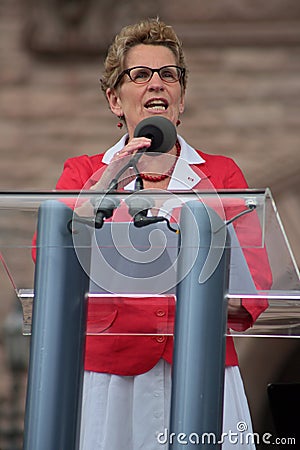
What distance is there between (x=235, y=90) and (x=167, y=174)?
426 cm

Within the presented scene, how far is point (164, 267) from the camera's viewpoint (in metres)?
2.20

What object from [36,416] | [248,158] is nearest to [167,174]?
[36,416]

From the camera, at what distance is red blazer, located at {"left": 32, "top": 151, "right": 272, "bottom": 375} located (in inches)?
90.9

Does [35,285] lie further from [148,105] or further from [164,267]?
[148,105]

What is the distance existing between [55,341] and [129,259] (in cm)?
22

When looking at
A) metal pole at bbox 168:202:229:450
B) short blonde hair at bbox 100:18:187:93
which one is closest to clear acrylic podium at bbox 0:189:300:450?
metal pole at bbox 168:202:229:450

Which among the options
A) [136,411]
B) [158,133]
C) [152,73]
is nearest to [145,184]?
[158,133]

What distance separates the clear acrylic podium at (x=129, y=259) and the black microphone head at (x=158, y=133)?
0.72 ft

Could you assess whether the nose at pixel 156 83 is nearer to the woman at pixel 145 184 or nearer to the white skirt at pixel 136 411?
the woman at pixel 145 184

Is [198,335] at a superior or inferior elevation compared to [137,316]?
inferior

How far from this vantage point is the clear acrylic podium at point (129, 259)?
2.10 metres

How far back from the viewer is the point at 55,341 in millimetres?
2127

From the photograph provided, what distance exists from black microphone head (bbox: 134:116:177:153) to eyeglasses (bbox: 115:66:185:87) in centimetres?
53

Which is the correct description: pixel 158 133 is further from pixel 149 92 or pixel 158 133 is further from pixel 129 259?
pixel 149 92
